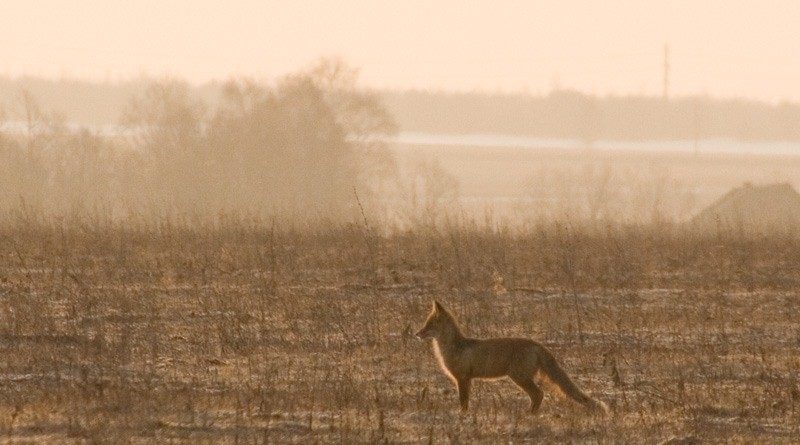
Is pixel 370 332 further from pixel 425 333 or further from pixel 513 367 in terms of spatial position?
A: pixel 513 367

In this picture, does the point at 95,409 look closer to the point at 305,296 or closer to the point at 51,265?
the point at 305,296

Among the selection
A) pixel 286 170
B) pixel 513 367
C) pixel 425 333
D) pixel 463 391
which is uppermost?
pixel 286 170

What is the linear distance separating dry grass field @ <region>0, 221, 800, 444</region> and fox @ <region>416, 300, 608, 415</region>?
0.57 feet

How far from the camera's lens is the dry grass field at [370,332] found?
33.3 ft

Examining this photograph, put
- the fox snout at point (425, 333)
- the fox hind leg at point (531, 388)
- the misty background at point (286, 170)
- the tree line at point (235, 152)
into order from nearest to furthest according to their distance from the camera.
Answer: the fox hind leg at point (531, 388) → the fox snout at point (425, 333) → the misty background at point (286, 170) → the tree line at point (235, 152)

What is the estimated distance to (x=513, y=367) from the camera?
10.8 meters

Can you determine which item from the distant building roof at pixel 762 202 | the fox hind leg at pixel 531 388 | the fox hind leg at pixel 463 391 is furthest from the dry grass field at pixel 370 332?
the distant building roof at pixel 762 202

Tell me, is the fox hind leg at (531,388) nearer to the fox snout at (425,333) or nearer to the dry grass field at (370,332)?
the dry grass field at (370,332)

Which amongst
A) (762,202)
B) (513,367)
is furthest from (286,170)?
(513,367)

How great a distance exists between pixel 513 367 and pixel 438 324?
0.83 m

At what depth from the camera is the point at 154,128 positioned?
211ft

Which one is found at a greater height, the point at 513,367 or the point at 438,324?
the point at 438,324

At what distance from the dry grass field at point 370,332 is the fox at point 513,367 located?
0.18 metres

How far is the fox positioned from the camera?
10.8 metres
